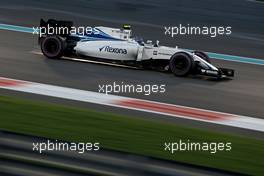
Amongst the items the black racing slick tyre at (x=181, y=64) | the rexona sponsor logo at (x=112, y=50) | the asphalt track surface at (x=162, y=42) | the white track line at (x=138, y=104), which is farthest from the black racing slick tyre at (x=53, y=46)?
the black racing slick tyre at (x=181, y=64)

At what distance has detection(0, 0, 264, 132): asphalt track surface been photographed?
37.8ft

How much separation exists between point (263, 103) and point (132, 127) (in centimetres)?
354

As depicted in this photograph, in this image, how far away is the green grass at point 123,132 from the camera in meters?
7.17

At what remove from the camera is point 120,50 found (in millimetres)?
12977

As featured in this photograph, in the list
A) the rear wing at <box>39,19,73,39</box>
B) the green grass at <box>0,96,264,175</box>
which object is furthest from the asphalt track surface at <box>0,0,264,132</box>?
the green grass at <box>0,96,264,175</box>

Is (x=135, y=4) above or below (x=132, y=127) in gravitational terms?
above

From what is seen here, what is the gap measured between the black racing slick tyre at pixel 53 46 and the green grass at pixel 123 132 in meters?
3.99

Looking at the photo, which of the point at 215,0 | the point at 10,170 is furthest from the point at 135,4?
the point at 10,170

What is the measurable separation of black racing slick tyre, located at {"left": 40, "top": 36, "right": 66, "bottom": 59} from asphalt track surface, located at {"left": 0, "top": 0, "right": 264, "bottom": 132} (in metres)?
0.15

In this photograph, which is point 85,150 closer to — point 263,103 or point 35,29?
point 263,103

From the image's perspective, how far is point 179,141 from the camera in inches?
309

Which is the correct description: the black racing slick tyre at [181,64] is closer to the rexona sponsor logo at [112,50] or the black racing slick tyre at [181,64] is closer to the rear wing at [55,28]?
the rexona sponsor logo at [112,50]

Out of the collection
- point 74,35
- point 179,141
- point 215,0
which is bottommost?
point 179,141

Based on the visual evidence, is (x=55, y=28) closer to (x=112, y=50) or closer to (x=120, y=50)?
(x=112, y=50)
